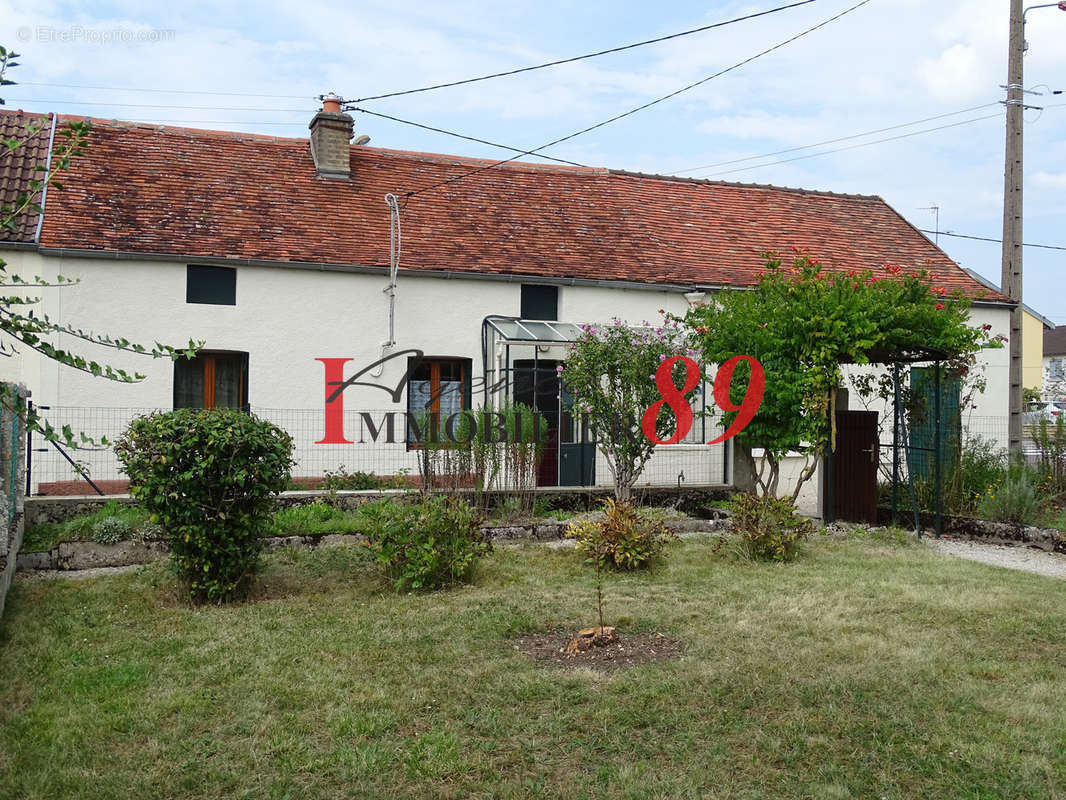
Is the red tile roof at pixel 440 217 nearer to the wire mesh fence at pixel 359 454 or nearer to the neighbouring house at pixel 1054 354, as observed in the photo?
the wire mesh fence at pixel 359 454

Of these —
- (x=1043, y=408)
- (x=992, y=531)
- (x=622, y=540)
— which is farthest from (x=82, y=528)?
(x=1043, y=408)

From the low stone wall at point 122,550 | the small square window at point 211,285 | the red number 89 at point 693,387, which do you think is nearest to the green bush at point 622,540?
the low stone wall at point 122,550

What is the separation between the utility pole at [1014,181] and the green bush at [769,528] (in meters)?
5.69

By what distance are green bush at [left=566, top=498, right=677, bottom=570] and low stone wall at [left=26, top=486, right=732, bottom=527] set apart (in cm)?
278

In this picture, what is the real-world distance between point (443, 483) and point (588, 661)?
19.1 ft

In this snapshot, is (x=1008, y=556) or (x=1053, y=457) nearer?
(x=1008, y=556)

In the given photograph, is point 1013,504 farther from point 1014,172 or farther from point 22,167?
point 22,167

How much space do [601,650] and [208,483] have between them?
336 cm

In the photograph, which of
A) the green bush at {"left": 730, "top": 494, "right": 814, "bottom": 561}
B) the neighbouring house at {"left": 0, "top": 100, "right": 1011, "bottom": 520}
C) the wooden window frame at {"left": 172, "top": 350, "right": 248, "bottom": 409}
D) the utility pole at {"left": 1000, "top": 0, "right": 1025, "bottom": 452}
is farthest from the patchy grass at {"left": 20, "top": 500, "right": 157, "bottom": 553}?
the utility pole at {"left": 1000, "top": 0, "right": 1025, "bottom": 452}

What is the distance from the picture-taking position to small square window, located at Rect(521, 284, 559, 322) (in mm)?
14984

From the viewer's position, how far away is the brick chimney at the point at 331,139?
1570 cm

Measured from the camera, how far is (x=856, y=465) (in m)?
12.1

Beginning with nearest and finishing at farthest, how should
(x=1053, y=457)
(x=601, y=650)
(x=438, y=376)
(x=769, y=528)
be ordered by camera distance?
1. (x=601, y=650)
2. (x=769, y=528)
3. (x=1053, y=457)
4. (x=438, y=376)

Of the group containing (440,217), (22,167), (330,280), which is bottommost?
(330,280)
